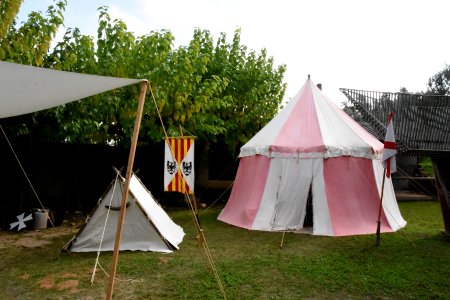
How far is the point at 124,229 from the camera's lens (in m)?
6.14

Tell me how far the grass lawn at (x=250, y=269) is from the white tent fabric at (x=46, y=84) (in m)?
2.22

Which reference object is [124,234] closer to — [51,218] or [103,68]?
[51,218]

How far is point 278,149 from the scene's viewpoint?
8172 mm

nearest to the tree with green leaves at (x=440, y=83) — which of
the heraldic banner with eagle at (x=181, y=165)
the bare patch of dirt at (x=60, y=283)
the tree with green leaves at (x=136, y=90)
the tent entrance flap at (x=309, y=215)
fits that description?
the tree with green leaves at (x=136, y=90)

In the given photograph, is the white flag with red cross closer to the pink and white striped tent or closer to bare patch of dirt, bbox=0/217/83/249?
the pink and white striped tent

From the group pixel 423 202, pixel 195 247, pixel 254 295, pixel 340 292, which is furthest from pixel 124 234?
pixel 423 202

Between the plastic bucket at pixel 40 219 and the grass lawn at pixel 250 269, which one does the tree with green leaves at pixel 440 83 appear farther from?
the plastic bucket at pixel 40 219

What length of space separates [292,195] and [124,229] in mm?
3576

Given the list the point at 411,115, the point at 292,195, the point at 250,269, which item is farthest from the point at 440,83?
the point at 250,269

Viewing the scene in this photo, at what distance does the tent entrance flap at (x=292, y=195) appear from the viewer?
7.82m

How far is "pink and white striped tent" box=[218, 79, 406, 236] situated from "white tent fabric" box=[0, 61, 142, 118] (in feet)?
16.9

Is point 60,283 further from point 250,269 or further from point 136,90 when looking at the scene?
point 136,90

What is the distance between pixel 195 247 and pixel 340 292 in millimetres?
2739

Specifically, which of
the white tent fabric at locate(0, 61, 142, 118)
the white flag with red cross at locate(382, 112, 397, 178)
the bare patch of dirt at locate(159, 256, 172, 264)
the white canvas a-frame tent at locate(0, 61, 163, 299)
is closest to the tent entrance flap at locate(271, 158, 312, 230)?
the white flag with red cross at locate(382, 112, 397, 178)
